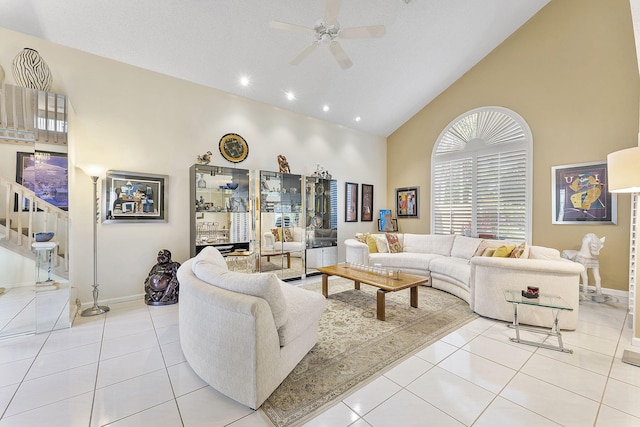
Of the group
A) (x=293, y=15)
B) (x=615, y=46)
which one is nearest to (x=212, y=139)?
(x=293, y=15)

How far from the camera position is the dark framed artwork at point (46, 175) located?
2918 millimetres

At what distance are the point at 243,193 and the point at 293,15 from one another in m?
2.66

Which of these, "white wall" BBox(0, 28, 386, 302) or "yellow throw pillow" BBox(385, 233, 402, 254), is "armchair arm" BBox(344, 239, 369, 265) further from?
"white wall" BBox(0, 28, 386, 302)

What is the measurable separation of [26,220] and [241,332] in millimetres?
3003

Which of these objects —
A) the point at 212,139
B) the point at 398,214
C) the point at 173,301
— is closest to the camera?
the point at 173,301

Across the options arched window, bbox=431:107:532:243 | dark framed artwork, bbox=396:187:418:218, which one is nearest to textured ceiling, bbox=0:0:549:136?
arched window, bbox=431:107:532:243

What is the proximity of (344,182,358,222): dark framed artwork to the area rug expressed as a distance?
7.73ft

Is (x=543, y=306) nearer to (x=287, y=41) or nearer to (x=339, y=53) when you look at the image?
(x=339, y=53)

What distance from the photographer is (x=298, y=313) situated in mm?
2133

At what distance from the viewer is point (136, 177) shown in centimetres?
379

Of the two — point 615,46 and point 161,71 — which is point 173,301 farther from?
point 615,46

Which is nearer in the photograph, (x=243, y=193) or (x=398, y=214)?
(x=243, y=193)

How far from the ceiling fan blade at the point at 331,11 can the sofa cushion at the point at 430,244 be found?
13.5 ft

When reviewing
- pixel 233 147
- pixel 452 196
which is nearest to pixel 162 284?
pixel 233 147
